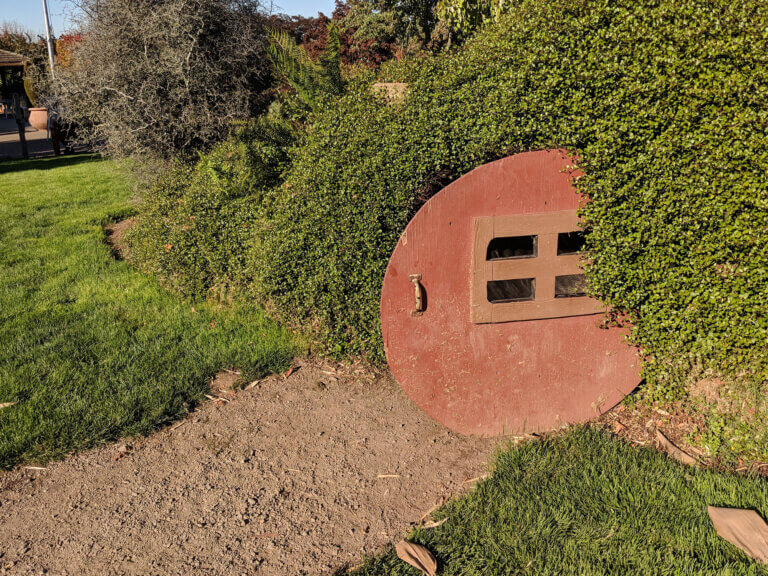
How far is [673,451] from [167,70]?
674cm

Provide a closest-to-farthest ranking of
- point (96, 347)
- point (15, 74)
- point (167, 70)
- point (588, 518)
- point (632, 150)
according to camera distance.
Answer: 1. point (588, 518)
2. point (632, 150)
3. point (96, 347)
4. point (167, 70)
5. point (15, 74)

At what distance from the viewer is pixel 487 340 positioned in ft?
10.9

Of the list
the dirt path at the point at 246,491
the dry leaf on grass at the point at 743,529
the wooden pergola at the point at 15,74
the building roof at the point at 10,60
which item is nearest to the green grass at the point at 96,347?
the dirt path at the point at 246,491

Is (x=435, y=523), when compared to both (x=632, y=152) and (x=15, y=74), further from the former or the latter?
(x=15, y=74)

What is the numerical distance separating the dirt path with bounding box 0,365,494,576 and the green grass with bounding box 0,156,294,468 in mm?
260

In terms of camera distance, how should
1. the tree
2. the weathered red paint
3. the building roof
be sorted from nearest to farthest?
the weathered red paint < the tree < the building roof

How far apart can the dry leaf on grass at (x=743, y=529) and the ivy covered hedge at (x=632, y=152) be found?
72 centimetres

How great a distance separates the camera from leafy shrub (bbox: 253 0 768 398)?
2.89 metres

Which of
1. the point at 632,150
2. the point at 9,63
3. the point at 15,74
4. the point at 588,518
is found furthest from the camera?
the point at 15,74

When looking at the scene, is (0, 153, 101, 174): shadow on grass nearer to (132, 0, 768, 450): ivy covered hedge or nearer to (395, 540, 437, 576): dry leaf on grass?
(132, 0, 768, 450): ivy covered hedge

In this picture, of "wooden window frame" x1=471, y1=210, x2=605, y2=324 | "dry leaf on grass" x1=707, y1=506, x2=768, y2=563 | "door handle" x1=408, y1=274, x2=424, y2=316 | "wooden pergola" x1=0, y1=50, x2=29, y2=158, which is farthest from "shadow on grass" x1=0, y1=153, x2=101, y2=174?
"dry leaf on grass" x1=707, y1=506, x2=768, y2=563

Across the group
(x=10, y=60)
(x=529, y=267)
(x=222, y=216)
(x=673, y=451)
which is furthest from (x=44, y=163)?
(x=673, y=451)

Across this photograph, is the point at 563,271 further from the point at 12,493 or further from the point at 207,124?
the point at 207,124

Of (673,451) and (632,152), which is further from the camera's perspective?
(673,451)
